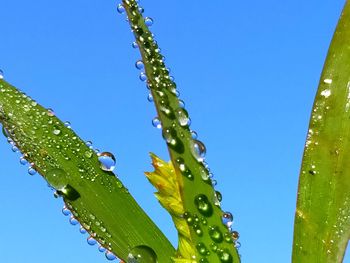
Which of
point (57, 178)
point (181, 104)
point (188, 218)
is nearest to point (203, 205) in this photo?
point (188, 218)

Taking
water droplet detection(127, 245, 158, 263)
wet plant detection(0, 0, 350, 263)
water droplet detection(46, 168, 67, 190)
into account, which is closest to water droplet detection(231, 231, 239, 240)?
wet plant detection(0, 0, 350, 263)

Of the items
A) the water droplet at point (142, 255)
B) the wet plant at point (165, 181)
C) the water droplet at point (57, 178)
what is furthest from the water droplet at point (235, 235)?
the water droplet at point (57, 178)

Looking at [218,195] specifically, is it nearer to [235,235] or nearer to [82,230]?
[235,235]

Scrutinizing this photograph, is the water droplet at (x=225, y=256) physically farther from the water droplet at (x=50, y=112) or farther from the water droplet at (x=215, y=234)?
the water droplet at (x=50, y=112)

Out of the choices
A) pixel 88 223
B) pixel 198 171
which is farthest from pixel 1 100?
pixel 198 171

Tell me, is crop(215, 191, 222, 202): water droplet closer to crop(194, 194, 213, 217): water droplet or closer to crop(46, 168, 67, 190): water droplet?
crop(194, 194, 213, 217): water droplet

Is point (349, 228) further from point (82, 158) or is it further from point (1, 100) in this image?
point (1, 100)
